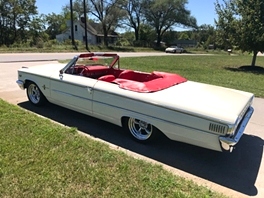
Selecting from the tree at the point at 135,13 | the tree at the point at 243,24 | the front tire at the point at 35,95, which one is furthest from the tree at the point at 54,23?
the front tire at the point at 35,95

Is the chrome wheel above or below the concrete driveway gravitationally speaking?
above

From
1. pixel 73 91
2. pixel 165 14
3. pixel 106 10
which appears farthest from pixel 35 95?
pixel 165 14

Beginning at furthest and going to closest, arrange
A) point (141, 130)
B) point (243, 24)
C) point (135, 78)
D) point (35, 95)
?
point (243, 24), point (35, 95), point (135, 78), point (141, 130)

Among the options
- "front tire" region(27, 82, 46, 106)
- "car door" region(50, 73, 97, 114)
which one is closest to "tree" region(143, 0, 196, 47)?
"front tire" region(27, 82, 46, 106)

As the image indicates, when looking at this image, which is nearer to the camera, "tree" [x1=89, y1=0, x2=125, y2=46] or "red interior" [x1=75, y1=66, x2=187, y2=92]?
"red interior" [x1=75, y1=66, x2=187, y2=92]

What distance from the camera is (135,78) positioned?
15.5 ft

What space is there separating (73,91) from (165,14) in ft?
162

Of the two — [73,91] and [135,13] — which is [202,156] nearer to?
[73,91]

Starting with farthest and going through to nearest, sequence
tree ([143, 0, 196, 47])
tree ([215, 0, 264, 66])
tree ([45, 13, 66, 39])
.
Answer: tree ([45, 13, 66, 39]), tree ([143, 0, 196, 47]), tree ([215, 0, 264, 66])

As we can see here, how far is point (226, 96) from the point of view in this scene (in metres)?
3.53

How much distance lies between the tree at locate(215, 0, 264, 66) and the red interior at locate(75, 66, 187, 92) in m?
12.0

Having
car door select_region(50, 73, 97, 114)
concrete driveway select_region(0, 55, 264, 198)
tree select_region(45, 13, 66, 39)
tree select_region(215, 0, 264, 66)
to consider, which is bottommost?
concrete driveway select_region(0, 55, 264, 198)

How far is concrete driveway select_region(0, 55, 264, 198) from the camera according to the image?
2832mm

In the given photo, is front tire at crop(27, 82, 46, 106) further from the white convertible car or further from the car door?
the car door
